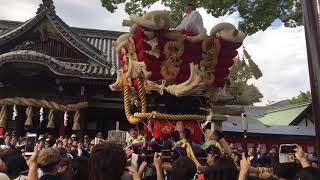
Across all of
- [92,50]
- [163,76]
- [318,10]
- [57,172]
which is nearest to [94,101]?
[92,50]

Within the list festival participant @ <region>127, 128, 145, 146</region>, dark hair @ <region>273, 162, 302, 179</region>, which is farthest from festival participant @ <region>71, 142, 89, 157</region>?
dark hair @ <region>273, 162, 302, 179</region>

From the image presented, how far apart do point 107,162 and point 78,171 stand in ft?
2.73

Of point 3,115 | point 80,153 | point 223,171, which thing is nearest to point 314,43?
point 223,171

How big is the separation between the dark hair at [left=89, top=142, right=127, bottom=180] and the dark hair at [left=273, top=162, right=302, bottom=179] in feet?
5.59

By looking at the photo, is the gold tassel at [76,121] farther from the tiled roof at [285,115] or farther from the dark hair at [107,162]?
the tiled roof at [285,115]

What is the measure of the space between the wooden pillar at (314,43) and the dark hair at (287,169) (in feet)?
1.76

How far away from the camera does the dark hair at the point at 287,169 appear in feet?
11.9

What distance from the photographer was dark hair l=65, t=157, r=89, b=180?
3.30 m

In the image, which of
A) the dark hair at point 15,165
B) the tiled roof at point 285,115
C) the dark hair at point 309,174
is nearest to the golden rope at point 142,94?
the dark hair at point 15,165

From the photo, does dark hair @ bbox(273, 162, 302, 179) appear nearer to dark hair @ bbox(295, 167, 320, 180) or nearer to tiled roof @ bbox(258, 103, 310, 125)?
dark hair @ bbox(295, 167, 320, 180)

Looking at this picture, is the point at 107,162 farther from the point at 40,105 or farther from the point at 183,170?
the point at 40,105

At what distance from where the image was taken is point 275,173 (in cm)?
375

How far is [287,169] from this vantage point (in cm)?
363

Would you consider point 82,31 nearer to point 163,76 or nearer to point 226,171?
point 163,76
